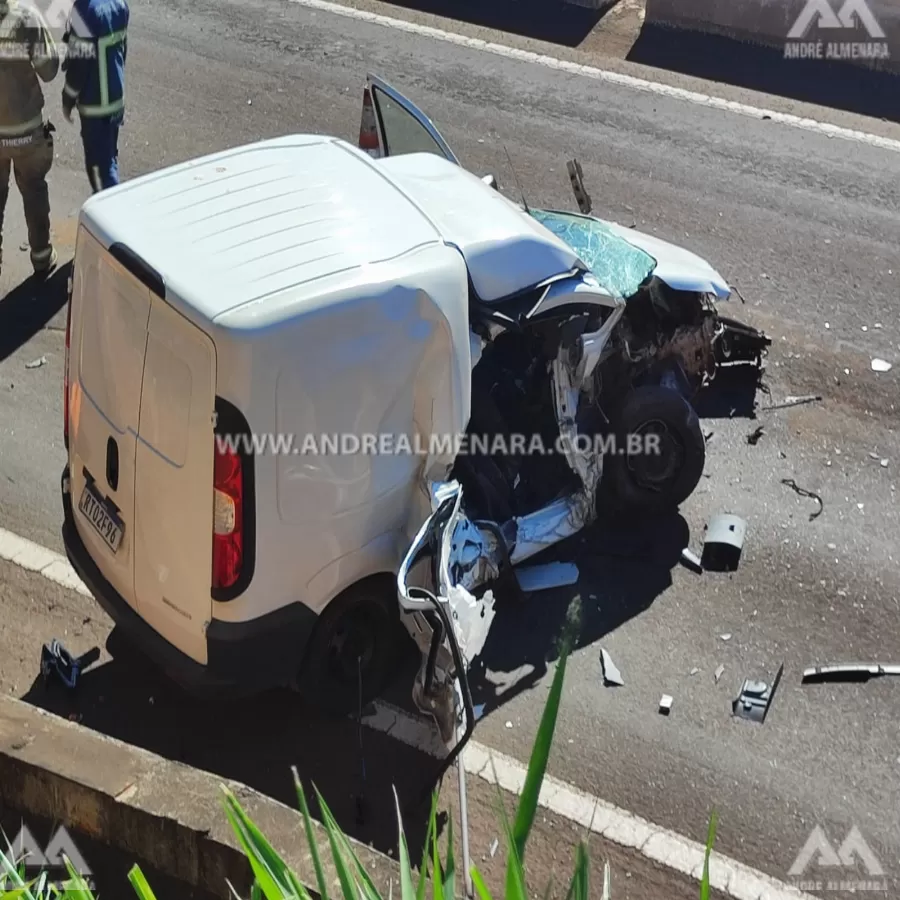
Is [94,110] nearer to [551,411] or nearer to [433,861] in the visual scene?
[551,411]

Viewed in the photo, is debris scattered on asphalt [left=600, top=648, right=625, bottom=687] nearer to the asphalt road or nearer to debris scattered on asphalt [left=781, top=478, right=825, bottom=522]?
the asphalt road

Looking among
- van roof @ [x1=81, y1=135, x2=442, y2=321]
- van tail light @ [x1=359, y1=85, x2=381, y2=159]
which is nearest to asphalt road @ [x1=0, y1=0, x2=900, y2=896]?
van roof @ [x1=81, y1=135, x2=442, y2=321]

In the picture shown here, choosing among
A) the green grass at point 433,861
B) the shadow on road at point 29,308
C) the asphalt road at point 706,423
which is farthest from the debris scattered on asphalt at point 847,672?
the shadow on road at point 29,308

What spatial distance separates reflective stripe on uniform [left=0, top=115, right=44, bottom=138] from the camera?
299 inches

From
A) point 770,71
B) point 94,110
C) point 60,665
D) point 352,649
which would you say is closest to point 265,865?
point 352,649

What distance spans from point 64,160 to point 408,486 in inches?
234

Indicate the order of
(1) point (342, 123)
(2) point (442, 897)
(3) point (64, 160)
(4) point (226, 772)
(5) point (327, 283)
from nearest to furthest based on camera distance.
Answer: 1. (2) point (442, 897)
2. (5) point (327, 283)
3. (4) point (226, 772)
4. (3) point (64, 160)
5. (1) point (342, 123)

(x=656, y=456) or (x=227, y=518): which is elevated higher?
(x=227, y=518)

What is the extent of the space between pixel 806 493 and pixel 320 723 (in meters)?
2.97

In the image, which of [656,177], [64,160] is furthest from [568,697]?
[64,160]

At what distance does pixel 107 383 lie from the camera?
4605 mm

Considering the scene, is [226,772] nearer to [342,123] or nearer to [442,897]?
[442,897]

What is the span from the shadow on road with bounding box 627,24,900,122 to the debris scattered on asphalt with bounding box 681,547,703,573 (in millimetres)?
6189

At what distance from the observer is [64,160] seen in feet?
30.9
